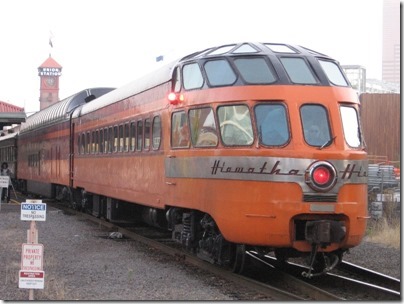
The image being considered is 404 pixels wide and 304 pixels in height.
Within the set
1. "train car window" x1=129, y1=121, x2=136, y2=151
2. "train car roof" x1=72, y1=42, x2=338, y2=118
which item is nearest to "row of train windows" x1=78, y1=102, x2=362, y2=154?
"train car roof" x1=72, y1=42, x2=338, y2=118

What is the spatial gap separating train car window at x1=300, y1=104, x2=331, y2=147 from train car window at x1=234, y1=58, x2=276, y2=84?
619 mm

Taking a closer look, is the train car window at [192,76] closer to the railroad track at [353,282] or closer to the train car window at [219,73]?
the train car window at [219,73]

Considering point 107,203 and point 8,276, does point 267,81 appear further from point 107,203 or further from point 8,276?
point 107,203

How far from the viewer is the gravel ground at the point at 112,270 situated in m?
8.52

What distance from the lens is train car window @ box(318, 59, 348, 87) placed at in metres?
9.42

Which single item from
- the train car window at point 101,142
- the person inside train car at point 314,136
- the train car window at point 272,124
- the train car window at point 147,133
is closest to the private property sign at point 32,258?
the train car window at point 272,124

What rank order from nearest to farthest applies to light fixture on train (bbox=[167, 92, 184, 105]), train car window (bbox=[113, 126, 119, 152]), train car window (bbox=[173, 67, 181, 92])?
light fixture on train (bbox=[167, 92, 184, 105]), train car window (bbox=[173, 67, 181, 92]), train car window (bbox=[113, 126, 119, 152])

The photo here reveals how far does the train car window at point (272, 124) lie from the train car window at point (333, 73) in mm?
977

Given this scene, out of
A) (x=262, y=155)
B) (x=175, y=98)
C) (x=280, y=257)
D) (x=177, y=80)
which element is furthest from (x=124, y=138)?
(x=262, y=155)

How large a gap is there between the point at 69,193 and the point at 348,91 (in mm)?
14006

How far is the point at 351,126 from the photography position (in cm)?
928

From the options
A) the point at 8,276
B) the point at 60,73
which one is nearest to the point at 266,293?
the point at 8,276

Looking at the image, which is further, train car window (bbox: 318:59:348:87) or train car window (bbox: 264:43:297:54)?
train car window (bbox: 264:43:297:54)

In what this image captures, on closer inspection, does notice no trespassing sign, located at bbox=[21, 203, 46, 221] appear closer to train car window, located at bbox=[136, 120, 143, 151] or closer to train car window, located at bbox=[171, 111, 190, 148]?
train car window, located at bbox=[171, 111, 190, 148]
